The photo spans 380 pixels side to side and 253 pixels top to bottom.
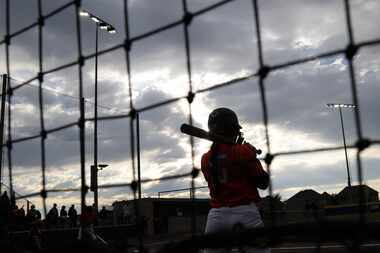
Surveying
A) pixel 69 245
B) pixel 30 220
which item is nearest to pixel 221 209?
pixel 69 245

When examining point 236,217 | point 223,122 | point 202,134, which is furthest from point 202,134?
point 236,217

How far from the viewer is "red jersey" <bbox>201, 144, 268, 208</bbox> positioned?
Answer: 342 cm

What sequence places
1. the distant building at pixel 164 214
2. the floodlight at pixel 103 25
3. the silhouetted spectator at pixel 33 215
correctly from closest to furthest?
the floodlight at pixel 103 25
the silhouetted spectator at pixel 33 215
the distant building at pixel 164 214

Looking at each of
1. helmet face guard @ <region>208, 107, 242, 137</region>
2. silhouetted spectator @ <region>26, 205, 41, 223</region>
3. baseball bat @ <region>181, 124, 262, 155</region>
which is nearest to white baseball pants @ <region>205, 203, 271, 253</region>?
baseball bat @ <region>181, 124, 262, 155</region>

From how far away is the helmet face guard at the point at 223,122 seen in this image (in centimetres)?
355

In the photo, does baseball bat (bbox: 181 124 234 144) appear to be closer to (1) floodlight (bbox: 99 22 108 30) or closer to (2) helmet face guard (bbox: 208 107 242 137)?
(2) helmet face guard (bbox: 208 107 242 137)

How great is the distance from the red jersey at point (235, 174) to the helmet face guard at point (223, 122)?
4.0 inches

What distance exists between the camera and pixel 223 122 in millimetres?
3553

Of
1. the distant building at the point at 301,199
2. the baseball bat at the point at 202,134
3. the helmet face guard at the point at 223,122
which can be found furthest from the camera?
the distant building at the point at 301,199

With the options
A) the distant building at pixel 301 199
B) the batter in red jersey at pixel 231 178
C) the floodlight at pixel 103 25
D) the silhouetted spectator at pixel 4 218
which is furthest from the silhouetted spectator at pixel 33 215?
the distant building at pixel 301 199

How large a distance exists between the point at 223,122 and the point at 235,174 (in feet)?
1.11

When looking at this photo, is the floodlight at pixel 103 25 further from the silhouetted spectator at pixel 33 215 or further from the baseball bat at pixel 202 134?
the baseball bat at pixel 202 134

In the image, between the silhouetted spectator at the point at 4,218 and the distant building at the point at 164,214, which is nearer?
the silhouetted spectator at the point at 4,218

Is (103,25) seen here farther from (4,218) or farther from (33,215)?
(4,218)
